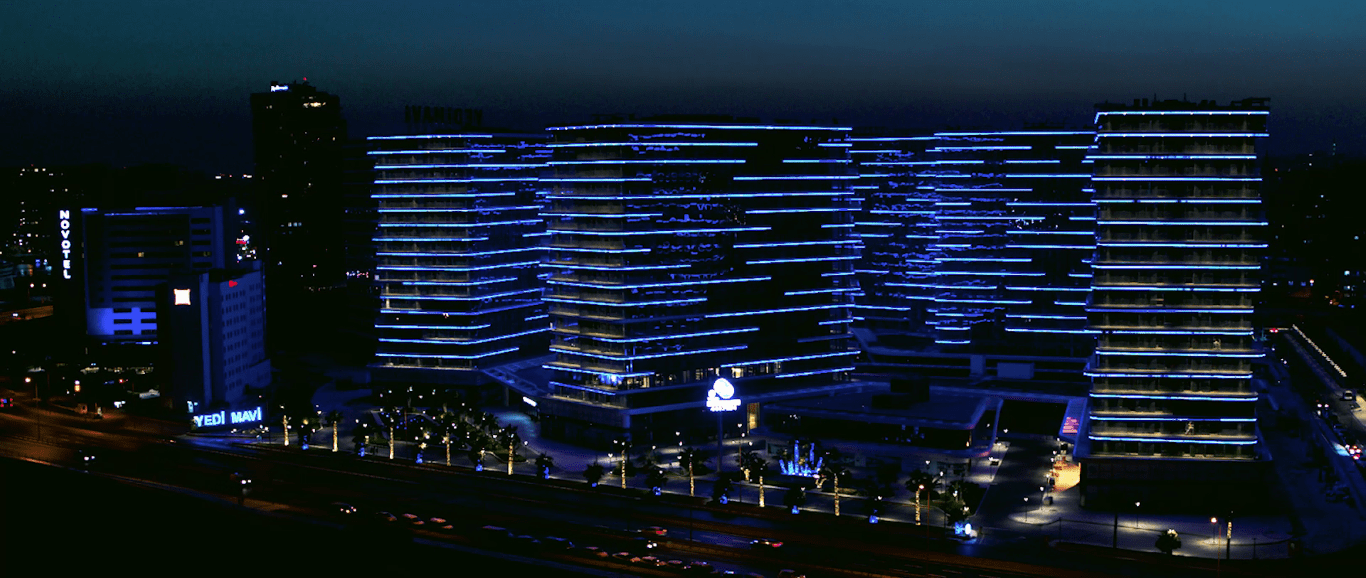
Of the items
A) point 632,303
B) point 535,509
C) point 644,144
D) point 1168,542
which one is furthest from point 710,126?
point 1168,542

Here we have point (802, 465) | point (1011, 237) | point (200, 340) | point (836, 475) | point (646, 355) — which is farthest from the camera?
point (200, 340)

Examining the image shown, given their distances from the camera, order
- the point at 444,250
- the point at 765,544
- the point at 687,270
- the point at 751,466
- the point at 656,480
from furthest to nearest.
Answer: the point at 444,250 < the point at 687,270 < the point at 751,466 < the point at 656,480 < the point at 765,544

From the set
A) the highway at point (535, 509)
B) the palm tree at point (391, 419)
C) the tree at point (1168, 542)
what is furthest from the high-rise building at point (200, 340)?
the tree at point (1168, 542)

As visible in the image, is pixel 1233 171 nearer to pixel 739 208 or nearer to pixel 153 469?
pixel 739 208

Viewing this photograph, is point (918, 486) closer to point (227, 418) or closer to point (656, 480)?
point (656, 480)

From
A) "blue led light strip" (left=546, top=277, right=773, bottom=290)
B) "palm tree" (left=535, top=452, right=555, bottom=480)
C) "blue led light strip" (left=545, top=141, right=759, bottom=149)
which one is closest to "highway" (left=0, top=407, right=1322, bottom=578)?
"palm tree" (left=535, top=452, right=555, bottom=480)

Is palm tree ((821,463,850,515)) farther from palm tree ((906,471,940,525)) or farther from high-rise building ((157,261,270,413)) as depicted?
high-rise building ((157,261,270,413))

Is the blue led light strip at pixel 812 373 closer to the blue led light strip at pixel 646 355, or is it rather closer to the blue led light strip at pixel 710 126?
the blue led light strip at pixel 646 355
